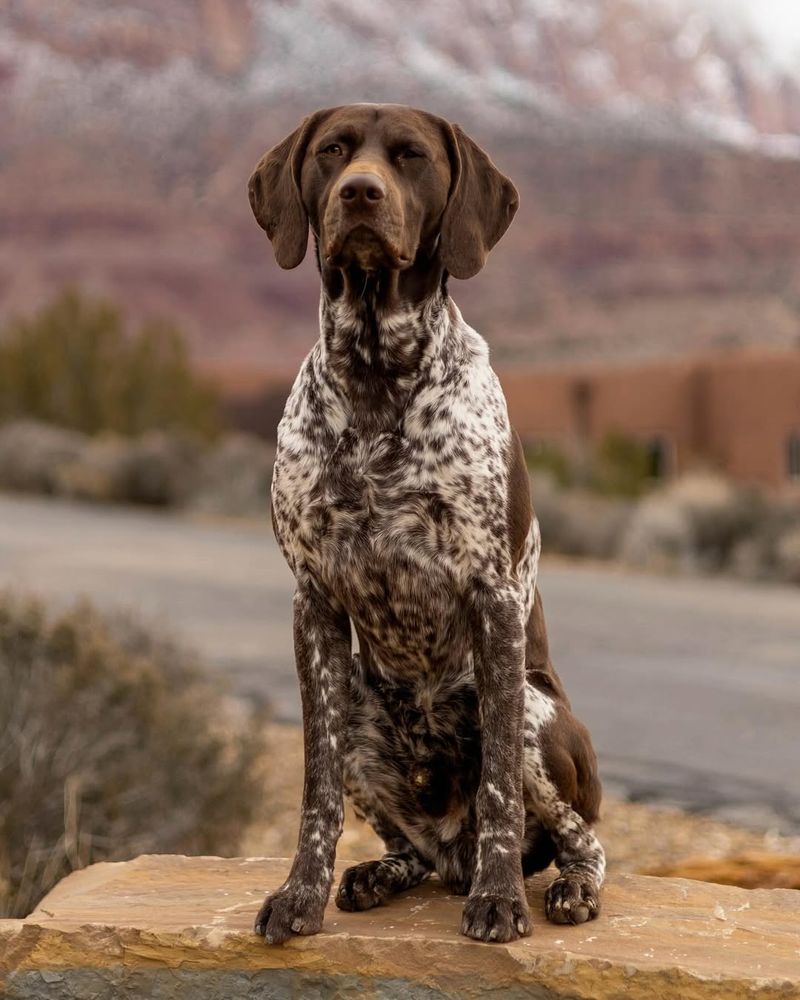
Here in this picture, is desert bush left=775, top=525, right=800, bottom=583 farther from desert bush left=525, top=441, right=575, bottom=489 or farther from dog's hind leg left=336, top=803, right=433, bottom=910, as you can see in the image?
dog's hind leg left=336, top=803, right=433, bottom=910

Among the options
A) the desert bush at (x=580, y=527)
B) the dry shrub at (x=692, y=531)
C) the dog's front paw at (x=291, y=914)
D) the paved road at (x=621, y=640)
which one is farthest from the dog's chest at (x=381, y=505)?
the desert bush at (x=580, y=527)

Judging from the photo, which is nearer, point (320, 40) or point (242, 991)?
point (242, 991)

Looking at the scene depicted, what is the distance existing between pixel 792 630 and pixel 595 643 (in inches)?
84.7

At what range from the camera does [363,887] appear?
15.1ft

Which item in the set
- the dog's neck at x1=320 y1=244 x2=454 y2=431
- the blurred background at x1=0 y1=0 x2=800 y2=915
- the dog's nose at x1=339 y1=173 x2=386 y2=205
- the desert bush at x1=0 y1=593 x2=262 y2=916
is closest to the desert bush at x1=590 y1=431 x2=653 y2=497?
the blurred background at x1=0 y1=0 x2=800 y2=915

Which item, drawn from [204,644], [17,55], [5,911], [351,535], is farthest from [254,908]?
[17,55]

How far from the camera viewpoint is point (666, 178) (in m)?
97.1

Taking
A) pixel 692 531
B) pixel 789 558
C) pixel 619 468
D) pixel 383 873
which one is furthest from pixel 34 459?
pixel 383 873

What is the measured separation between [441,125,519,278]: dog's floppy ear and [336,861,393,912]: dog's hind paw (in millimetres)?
1749

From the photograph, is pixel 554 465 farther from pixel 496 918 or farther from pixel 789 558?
pixel 496 918

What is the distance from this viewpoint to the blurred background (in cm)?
721

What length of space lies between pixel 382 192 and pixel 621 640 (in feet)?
33.4

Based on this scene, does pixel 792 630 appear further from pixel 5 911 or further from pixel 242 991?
pixel 242 991

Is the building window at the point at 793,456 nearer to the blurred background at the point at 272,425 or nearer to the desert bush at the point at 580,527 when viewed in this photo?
the blurred background at the point at 272,425
